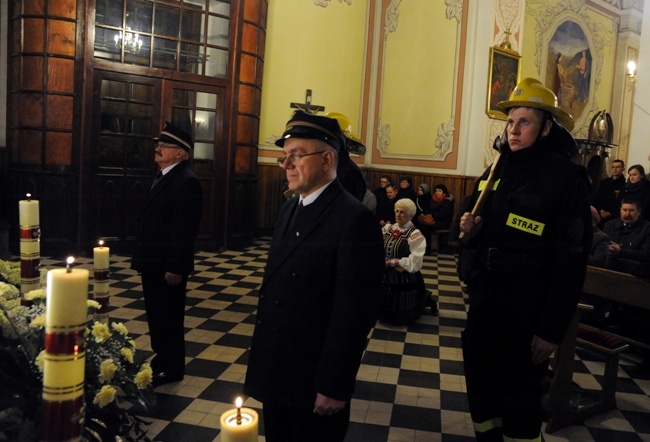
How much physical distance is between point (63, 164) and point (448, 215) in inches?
246

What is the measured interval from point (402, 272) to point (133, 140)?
183 inches

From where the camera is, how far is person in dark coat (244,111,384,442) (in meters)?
1.84

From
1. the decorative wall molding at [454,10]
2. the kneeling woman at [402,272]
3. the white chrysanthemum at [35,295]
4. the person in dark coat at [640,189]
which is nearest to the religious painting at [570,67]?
the decorative wall molding at [454,10]

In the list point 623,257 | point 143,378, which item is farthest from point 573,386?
point 143,378

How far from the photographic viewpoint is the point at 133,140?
26.0 ft

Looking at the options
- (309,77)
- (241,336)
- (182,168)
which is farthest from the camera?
(309,77)

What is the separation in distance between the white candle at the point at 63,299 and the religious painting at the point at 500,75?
32.4 feet

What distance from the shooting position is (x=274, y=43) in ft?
33.5

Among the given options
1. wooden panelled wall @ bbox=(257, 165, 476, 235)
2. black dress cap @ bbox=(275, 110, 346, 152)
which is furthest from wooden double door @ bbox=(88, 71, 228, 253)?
black dress cap @ bbox=(275, 110, 346, 152)

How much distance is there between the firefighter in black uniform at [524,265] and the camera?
7.75 ft

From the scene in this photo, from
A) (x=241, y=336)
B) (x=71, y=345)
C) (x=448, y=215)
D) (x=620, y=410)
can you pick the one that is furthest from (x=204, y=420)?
(x=448, y=215)

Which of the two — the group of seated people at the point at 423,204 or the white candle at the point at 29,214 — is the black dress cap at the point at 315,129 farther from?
the group of seated people at the point at 423,204

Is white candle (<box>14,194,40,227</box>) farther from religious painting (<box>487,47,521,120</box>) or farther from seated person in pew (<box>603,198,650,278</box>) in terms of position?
religious painting (<box>487,47,521,120</box>)

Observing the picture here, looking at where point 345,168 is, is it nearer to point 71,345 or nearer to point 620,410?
point 620,410
